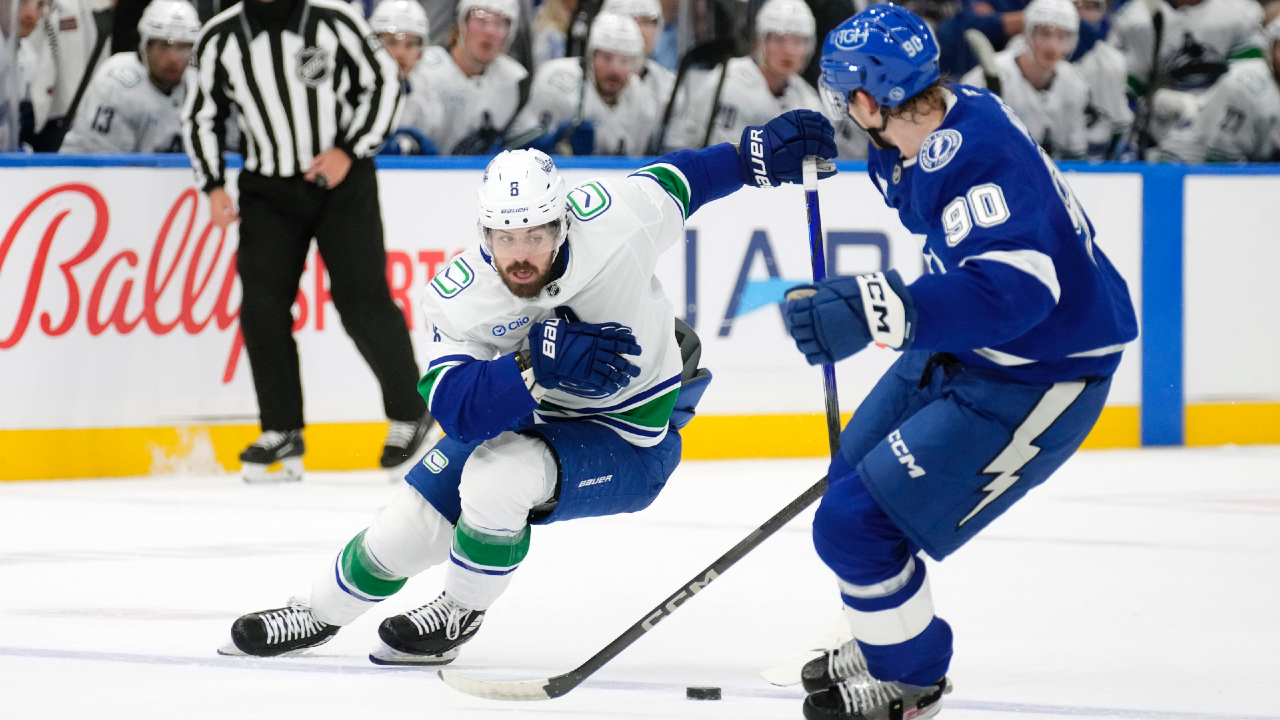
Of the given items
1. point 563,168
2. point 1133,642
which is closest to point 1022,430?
point 1133,642

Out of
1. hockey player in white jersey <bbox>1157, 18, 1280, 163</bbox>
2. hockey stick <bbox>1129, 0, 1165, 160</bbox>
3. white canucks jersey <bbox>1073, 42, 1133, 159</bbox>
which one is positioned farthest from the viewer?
hockey stick <bbox>1129, 0, 1165, 160</bbox>

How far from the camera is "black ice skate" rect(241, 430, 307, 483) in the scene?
5973 mm

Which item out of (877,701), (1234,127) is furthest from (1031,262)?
(1234,127)

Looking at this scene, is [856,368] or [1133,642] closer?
[1133,642]

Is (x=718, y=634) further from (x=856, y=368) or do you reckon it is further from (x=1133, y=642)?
(x=856, y=368)

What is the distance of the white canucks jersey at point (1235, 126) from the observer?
766cm

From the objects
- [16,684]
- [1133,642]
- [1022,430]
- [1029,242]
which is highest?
[1029,242]

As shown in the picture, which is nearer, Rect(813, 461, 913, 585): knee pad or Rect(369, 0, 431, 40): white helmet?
Rect(813, 461, 913, 585): knee pad

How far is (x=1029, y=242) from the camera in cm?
251

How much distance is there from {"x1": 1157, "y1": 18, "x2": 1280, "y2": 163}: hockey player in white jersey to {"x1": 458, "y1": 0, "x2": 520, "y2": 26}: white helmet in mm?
3048

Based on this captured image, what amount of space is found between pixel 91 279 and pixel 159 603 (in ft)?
8.59

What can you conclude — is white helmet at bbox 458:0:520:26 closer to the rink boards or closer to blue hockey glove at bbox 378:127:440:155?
blue hockey glove at bbox 378:127:440:155

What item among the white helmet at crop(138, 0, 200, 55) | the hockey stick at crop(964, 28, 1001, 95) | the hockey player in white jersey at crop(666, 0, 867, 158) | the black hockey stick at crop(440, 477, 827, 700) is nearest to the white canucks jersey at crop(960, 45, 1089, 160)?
the hockey stick at crop(964, 28, 1001, 95)

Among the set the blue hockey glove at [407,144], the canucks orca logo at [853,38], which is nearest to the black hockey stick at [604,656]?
the canucks orca logo at [853,38]
